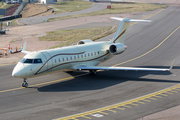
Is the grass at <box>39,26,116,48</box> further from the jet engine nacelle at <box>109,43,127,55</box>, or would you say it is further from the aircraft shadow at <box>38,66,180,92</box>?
the aircraft shadow at <box>38,66,180,92</box>

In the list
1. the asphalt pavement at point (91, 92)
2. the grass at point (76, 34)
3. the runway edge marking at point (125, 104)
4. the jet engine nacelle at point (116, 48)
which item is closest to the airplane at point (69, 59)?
the jet engine nacelle at point (116, 48)

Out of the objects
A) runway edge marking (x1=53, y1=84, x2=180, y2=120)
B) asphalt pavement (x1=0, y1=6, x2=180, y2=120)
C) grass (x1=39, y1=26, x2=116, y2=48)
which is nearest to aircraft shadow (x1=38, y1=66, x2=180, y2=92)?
asphalt pavement (x1=0, y1=6, x2=180, y2=120)

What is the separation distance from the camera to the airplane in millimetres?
25844

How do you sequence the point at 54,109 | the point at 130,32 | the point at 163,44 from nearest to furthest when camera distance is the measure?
1. the point at 54,109
2. the point at 163,44
3. the point at 130,32

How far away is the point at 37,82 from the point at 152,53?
22.8 meters

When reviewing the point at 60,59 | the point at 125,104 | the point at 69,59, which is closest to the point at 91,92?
the point at 125,104

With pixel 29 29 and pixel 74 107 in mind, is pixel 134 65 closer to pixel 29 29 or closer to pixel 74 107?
pixel 74 107

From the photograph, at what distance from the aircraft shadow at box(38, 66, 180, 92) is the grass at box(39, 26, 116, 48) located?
20.0 metres

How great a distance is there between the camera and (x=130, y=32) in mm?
58969

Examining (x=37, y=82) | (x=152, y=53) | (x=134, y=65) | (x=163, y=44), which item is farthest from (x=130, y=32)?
(x=37, y=82)

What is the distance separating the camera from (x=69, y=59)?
29203 millimetres

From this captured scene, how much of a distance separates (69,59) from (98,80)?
13.5ft

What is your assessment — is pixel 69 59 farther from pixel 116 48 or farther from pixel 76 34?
pixel 76 34

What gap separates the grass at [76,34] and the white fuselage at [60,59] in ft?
58.9
